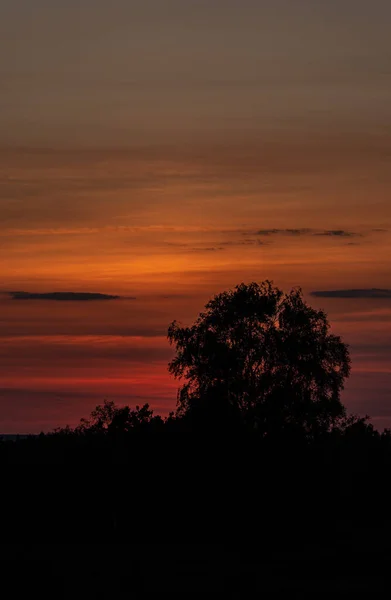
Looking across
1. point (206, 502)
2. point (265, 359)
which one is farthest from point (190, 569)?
point (265, 359)

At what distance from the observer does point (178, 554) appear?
55250mm

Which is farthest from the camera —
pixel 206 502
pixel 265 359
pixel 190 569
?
pixel 265 359

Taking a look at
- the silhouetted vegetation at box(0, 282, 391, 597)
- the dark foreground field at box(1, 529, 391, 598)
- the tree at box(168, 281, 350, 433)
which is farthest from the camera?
the tree at box(168, 281, 350, 433)

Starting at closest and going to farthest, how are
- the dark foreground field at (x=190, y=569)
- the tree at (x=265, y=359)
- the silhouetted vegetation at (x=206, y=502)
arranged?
the dark foreground field at (x=190, y=569) → the silhouetted vegetation at (x=206, y=502) → the tree at (x=265, y=359)

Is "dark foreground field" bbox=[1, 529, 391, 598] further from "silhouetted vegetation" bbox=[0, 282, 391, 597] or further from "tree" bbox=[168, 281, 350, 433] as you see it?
"tree" bbox=[168, 281, 350, 433]

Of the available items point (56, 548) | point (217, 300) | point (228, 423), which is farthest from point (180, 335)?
point (56, 548)

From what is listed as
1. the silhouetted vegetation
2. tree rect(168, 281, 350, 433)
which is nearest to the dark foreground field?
the silhouetted vegetation

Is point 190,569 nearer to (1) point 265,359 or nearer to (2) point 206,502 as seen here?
(2) point 206,502

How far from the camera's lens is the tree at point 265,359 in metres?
78.1

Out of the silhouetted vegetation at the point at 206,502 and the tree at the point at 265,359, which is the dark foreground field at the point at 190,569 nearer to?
the silhouetted vegetation at the point at 206,502

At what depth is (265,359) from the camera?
265 feet

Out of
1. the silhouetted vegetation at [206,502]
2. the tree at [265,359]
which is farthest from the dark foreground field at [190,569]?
the tree at [265,359]

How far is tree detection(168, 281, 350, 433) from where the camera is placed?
78062 millimetres

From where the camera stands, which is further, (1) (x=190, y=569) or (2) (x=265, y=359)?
(2) (x=265, y=359)
